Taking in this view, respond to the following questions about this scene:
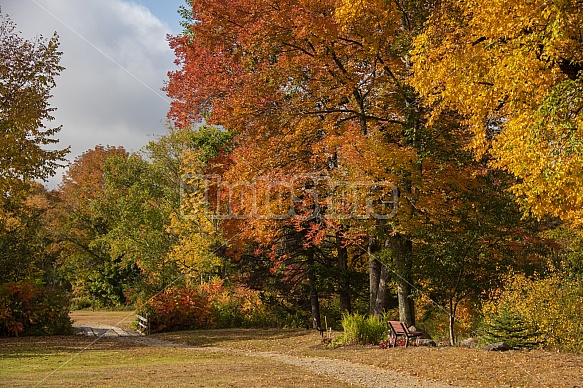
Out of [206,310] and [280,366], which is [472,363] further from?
[206,310]

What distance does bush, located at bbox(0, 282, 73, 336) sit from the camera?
18656mm

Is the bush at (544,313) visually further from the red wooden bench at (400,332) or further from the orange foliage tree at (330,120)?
the orange foliage tree at (330,120)

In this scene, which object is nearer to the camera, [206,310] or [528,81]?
[528,81]

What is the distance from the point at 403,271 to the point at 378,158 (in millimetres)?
3499

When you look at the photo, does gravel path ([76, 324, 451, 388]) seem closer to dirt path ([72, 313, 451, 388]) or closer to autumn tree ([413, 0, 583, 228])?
dirt path ([72, 313, 451, 388])

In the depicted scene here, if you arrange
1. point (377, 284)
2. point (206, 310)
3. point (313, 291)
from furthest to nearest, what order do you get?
point (206, 310) → point (313, 291) → point (377, 284)

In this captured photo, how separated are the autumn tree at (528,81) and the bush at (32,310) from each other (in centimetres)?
1465

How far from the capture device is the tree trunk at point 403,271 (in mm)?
15609

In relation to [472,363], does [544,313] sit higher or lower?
higher

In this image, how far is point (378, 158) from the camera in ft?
45.3

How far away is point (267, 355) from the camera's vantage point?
14.3 m

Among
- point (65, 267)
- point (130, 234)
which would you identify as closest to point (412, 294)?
point (130, 234)

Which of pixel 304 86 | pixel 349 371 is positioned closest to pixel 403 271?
pixel 349 371

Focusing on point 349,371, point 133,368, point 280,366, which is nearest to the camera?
point 349,371
